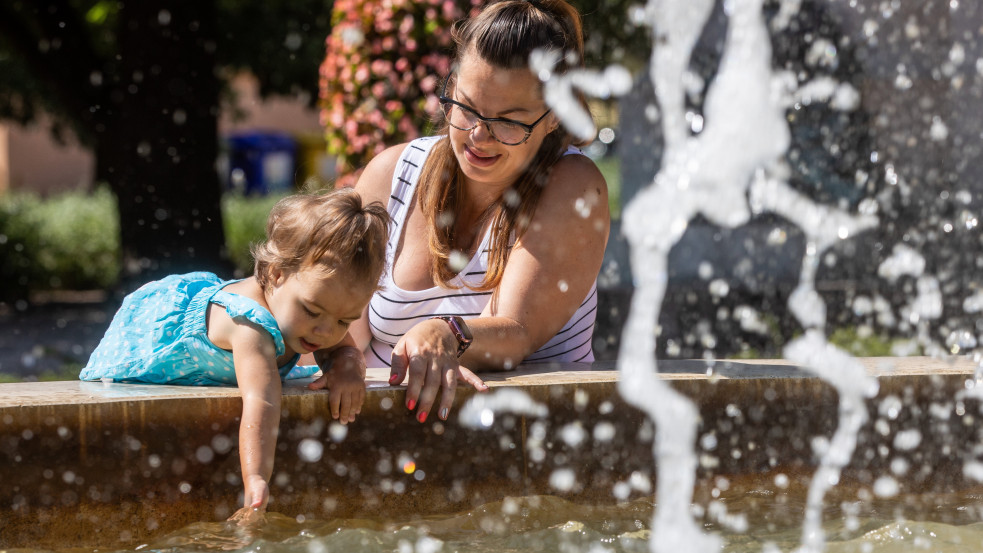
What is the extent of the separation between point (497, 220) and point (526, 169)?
0.53ft

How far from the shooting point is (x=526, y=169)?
291 cm

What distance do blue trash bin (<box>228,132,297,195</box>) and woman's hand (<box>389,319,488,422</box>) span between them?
32.5 metres

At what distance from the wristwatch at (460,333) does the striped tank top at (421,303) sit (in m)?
0.35

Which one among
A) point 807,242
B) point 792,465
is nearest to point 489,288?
point 792,465

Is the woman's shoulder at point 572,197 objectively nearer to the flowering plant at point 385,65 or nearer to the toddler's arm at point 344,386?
the toddler's arm at point 344,386

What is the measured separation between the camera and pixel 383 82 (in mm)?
6480

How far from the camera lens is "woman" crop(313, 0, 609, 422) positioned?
2.68 m

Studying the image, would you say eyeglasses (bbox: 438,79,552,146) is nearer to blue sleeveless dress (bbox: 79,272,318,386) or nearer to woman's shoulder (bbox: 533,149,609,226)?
woman's shoulder (bbox: 533,149,609,226)

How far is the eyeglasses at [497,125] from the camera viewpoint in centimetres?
270

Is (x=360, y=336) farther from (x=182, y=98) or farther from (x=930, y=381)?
(x=182, y=98)

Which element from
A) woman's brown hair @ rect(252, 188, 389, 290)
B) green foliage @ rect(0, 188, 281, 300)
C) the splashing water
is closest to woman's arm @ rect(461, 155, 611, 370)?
woman's brown hair @ rect(252, 188, 389, 290)

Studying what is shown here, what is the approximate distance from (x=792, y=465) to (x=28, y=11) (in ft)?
31.0

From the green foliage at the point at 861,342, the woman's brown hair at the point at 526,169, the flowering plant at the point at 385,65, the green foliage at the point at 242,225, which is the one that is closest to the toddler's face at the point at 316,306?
the woman's brown hair at the point at 526,169

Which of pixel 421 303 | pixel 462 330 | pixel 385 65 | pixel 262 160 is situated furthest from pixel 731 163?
pixel 262 160
